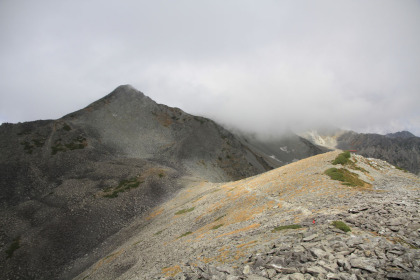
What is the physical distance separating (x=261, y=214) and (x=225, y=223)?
472 centimetres

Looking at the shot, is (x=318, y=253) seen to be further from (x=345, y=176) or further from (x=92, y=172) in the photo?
(x=92, y=172)

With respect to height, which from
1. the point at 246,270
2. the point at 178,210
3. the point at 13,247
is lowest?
the point at 13,247

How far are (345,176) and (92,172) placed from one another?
282ft

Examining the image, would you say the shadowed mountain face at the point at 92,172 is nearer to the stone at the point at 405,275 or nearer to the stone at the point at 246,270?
the stone at the point at 246,270

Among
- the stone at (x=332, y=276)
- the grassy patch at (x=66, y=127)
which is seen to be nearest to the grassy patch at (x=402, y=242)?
the stone at (x=332, y=276)

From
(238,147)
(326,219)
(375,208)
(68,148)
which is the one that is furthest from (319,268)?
(238,147)

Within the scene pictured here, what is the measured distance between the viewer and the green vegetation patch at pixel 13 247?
152 feet

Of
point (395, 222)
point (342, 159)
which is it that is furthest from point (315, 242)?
point (342, 159)

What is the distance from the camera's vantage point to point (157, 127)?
149750mm

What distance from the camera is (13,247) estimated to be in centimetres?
4825

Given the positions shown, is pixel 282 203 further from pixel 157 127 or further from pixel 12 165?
pixel 157 127

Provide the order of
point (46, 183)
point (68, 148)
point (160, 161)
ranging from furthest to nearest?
Answer: point (160, 161), point (68, 148), point (46, 183)

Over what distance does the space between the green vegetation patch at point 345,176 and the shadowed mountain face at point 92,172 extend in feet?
148

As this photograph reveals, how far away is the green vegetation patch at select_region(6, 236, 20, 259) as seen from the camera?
4639 cm
